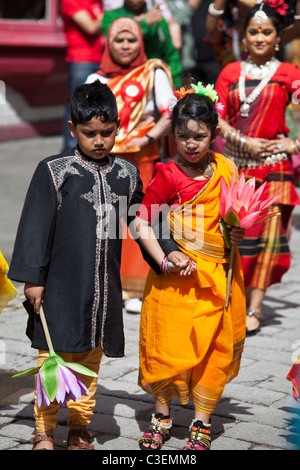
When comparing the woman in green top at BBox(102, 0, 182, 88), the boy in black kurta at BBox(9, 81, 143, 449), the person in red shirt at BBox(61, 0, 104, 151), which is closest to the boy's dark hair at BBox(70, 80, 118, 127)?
the boy in black kurta at BBox(9, 81, 143, 449)

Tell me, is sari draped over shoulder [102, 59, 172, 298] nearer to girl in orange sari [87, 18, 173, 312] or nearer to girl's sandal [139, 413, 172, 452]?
girl in orange sari [87, 18, 173, 312]

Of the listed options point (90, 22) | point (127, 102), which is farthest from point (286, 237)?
point (90, 22)

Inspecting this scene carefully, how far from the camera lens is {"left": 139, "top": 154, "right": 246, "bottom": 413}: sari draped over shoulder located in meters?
3.68

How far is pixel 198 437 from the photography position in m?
3.66

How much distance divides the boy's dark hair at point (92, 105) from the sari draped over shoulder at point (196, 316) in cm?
51

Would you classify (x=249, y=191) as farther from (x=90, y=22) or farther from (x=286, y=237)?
(x=90, y=22)

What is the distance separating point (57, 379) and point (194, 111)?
1235mm

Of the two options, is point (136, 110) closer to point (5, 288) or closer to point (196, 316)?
point (5, 288)

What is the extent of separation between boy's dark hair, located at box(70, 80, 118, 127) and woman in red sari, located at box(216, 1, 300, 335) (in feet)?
5.66

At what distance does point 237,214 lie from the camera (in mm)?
3594

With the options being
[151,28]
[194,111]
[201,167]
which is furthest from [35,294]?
[151,28]

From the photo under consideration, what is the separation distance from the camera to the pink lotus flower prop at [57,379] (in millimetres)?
3359

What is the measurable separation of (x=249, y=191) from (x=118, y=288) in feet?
2.24

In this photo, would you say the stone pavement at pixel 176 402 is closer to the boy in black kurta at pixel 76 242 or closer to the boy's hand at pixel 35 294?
the boy in black kurta at pixel 76 242
